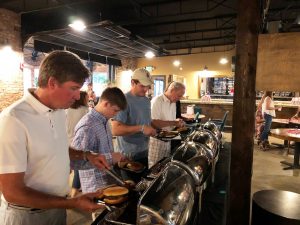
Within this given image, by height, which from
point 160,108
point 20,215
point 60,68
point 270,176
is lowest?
point 270,176

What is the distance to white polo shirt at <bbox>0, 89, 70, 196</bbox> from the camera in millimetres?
1109

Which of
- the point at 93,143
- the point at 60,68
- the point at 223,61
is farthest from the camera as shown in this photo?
the point at 223,61

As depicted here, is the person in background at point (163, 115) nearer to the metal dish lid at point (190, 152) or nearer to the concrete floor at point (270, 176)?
the concrete floor at point (270, 176)

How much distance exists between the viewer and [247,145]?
83.3 inches

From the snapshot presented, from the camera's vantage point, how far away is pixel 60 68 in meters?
1.21

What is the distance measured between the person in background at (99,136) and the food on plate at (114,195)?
466 millimetres

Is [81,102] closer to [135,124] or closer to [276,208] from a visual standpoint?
[135,124]

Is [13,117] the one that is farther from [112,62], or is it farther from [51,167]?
[112,62]

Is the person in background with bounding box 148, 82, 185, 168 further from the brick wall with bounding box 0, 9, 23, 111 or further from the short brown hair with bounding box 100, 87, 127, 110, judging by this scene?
the brick wall with bounding box 0, 9, 23, 111

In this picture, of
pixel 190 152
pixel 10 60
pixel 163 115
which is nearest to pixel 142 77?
pixel 163 115

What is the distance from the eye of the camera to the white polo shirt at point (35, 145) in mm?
1109

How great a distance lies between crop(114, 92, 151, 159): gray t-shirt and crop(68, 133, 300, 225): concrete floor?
1232mm

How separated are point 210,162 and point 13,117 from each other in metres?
1.21

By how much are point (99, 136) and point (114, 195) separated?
2.25 ft
